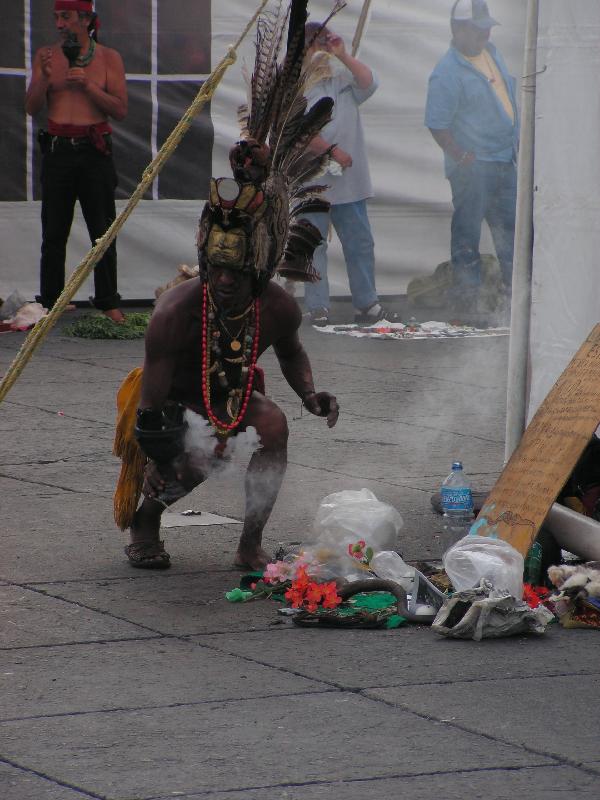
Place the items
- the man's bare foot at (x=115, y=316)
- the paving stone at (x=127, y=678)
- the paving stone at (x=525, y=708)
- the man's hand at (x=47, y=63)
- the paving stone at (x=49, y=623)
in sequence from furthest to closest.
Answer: the man's bare foot at (x=115, y=316) < the man's hand at (x=47, y=63) < the paving stone at (x=49, y=623) < the paving stone at (x=127, y=678) < the paving stone at (x=525, y=708)

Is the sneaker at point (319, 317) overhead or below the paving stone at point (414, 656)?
below

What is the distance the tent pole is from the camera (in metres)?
5.72

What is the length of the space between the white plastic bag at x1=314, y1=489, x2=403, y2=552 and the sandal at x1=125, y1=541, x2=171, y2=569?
522mm

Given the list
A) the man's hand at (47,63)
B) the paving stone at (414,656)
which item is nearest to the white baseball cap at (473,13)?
the man's hand at (47,63)

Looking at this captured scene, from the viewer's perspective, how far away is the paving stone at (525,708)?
3.60m

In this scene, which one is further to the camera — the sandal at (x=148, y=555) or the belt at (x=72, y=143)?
the belt at (x=72, y=143)

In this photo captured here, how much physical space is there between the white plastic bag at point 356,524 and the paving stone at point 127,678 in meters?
0.93

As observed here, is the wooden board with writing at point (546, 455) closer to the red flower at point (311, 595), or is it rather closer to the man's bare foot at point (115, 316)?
the red flower at point (311, 595)

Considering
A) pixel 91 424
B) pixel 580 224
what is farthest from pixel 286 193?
pixel 91 424

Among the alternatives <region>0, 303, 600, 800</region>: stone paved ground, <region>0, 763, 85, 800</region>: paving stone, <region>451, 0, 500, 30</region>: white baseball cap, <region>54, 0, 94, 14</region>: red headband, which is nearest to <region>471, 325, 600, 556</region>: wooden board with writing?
<region>0, 303, 600, 800</region>: stone paved ground

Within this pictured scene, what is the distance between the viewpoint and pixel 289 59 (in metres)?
5.03

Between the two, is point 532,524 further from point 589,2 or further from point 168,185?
point 168,185

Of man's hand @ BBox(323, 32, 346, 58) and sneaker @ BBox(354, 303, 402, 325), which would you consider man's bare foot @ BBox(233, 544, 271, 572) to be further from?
sneaker @ BBox(354, 303, 402, 325)

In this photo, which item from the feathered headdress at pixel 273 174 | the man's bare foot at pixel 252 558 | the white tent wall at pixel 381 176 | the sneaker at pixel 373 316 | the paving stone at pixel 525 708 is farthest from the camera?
the sneaker at pixel 373 316
